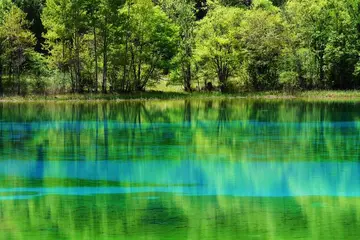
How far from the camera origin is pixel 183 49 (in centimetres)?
6575

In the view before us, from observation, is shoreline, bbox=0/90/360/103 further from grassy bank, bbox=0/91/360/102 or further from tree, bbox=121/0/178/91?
tree, bbox=121/0/178/91

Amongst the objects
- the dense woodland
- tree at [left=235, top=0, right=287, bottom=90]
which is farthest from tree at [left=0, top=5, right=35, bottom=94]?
tree at [left=235, top=0, right=287, bottom=90]

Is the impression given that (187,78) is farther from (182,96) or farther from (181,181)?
(181,181)

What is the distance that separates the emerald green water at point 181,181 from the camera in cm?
1203

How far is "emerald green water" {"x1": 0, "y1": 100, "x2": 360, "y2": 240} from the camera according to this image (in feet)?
39.5

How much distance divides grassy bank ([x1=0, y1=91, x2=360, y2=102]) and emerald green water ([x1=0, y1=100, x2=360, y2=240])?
2466 cm

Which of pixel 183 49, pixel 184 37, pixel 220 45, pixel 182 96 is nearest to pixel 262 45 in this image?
pixel 220 45

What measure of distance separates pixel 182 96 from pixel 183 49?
23.4 feet

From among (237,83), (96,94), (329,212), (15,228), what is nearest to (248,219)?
(329,212)

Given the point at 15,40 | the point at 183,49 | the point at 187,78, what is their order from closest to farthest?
the point at 15,40, the point at 183,49, the point at 187,78

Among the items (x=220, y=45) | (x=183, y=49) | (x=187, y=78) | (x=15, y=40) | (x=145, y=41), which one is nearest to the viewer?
(x=15, y=40)

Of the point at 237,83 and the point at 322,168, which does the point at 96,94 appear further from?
the point at 322,168

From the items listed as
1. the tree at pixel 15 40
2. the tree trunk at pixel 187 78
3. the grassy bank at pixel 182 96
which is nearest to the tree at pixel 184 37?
the tree trunk at pixel 187 78

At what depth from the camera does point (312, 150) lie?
2273 centimetres
